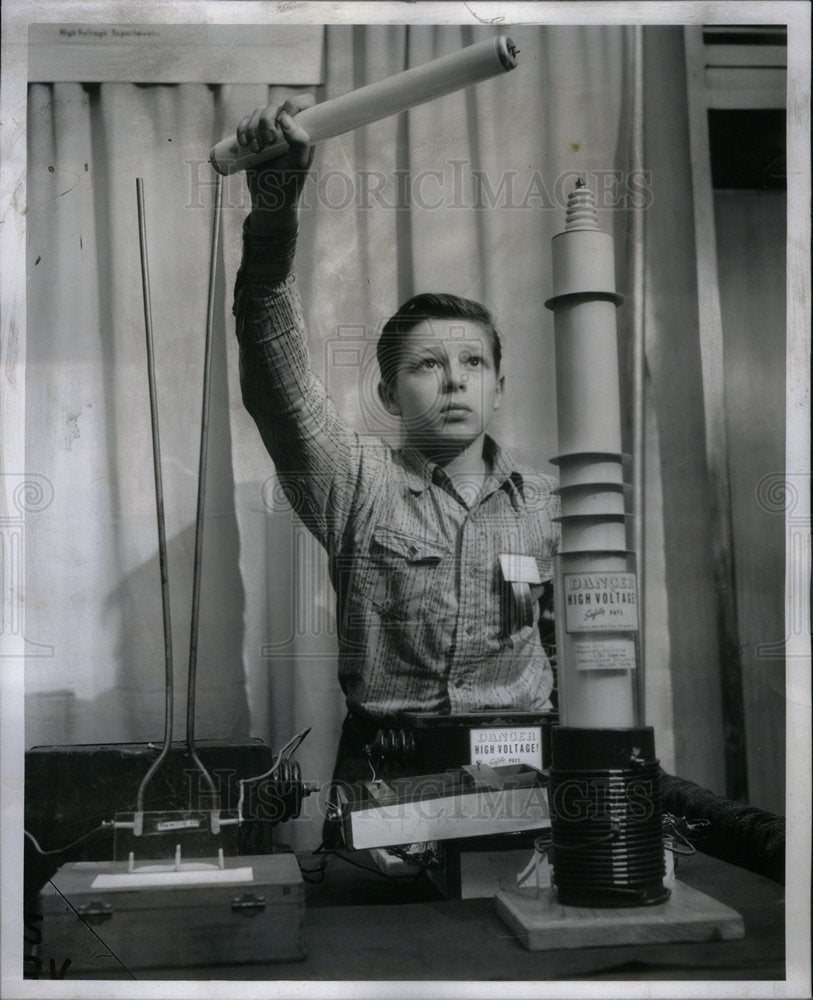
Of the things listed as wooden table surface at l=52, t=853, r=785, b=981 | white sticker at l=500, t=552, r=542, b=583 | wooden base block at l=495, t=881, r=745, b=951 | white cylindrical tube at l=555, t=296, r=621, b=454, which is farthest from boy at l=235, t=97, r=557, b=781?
wooden base block at l=495, t=881, r=745, b=951

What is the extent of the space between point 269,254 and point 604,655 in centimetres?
92

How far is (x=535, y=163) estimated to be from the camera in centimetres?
192

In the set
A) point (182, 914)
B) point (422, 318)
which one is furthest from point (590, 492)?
point (182, 914)

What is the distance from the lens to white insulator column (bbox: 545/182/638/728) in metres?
1.75

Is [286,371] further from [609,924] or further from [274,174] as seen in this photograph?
[609,924]

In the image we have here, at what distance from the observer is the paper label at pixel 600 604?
1758 mm

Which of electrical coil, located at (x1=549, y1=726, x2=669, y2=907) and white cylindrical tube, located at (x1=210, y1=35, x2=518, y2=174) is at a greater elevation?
white cylindrical tube, located at (x1=210, y1=35, x2=518, y2=174)

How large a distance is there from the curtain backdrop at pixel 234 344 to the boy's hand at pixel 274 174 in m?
0.03

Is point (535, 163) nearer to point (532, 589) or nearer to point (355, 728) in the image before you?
point (532, 589)

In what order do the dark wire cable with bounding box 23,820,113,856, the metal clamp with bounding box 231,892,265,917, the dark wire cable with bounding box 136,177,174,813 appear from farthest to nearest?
1. the dark wire cable with bounding box 136,177,174,813
2. the dark wire cable with bounding box 23,820,113,856
3. the metal clamp with bounding box 231,892,265,917

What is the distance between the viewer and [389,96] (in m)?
1.86

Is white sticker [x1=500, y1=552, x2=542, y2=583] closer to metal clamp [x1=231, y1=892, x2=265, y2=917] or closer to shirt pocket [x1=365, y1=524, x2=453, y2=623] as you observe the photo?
shirt pocket [x1=365, y1=524, x2=453, y2=623]

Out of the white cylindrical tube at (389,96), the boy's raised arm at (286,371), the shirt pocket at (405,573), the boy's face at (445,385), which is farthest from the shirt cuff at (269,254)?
the shirt pocket at (405,573)

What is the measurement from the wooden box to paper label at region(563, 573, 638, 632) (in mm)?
618
